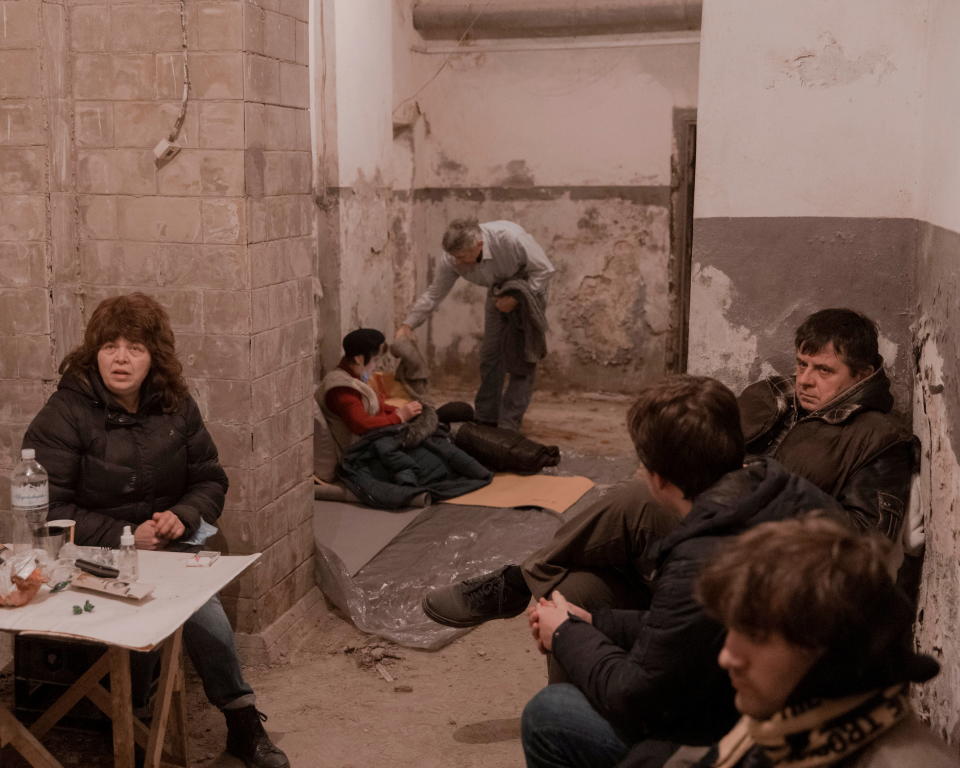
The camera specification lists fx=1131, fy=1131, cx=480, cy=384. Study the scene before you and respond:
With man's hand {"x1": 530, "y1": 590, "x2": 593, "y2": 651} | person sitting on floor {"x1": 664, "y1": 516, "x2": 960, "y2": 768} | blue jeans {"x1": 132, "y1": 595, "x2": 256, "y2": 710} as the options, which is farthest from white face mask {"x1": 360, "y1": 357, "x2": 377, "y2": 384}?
person sitting on floor {"x1": 664, "y1": 516, "x2": 960, "y2": 768}

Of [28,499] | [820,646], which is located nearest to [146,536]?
[28,499]

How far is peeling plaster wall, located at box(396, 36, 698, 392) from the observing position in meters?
8.46

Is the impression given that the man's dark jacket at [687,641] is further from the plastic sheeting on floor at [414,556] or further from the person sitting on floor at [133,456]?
the plastic sheeting on floor at [414,556]

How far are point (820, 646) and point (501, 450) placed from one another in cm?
489

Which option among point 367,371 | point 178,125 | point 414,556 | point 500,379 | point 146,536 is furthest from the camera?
point 500,379

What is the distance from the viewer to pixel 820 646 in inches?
65.1

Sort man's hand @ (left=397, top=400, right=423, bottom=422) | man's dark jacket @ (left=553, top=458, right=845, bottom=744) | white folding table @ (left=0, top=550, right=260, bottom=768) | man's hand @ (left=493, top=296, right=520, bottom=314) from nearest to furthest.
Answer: man's dark jacket @ (left=553, top=458, right=845, bottom=744), white folding table @ (left=0, top=550, right=260, bottom=768), man's hand @ (left=397, top=400, right=423, bottom=422), man's hand @ (left=493, top=296, right=520, bottom=314)

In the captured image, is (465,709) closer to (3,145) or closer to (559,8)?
(3,145)

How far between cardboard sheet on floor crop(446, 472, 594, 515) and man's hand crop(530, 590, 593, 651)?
10.4 feet

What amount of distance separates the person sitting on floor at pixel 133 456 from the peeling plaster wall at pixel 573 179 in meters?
5.28

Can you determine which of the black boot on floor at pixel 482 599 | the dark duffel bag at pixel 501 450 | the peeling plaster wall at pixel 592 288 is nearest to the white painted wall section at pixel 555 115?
the peeling plaster wall at pixel 592 288

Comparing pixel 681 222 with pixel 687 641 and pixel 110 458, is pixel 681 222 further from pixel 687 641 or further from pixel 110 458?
pixel 687 641

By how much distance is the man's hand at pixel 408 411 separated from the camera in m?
6.16

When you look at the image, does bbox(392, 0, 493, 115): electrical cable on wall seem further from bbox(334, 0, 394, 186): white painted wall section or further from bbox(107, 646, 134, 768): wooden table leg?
bbox(107, 646, 134, 768): wooden table leg
